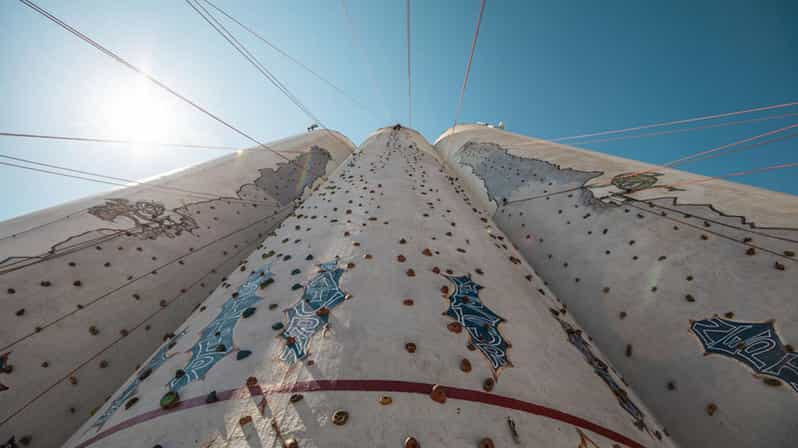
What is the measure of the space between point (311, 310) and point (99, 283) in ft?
8.49

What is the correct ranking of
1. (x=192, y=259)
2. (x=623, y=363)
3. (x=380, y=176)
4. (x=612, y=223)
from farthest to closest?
(x=380, y=176) < (x=192, y=259) < (x=612, y=223) < (x=623, y=363)

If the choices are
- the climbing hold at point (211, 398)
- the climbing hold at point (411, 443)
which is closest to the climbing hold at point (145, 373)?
the climbing hold at point (211, 398)

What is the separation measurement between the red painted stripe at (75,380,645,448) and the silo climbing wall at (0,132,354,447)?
0.72 meters

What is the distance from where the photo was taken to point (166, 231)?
3996 mm

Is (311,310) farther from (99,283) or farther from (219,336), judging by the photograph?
(99,283)

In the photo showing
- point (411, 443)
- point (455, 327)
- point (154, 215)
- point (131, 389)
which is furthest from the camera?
point (154, 215)

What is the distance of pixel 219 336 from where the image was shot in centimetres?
212

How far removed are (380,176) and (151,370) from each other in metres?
4.03

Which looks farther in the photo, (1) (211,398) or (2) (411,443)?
(1) (211,398)

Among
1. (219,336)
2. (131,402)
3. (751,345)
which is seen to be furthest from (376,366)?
(751,345)

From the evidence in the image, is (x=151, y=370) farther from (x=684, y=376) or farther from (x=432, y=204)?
(x=684, y=376)

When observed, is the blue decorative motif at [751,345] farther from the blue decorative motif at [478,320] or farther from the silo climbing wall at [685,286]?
the blue decorative motif at [478,320]

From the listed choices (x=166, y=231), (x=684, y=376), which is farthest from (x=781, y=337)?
(x=166, y=231)

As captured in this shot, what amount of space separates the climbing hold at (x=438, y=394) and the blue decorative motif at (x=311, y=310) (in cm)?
79
